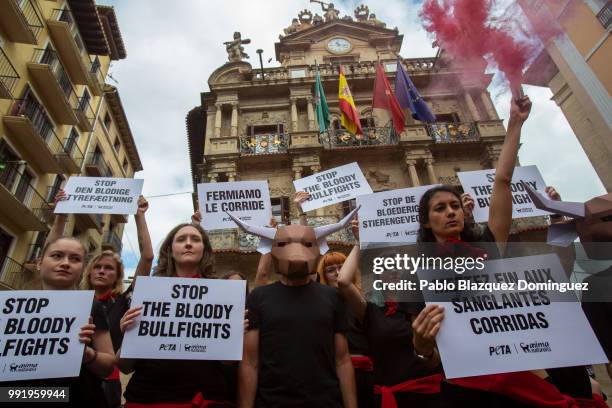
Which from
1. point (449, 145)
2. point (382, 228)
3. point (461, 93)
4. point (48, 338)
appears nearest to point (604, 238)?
point (382, 228)

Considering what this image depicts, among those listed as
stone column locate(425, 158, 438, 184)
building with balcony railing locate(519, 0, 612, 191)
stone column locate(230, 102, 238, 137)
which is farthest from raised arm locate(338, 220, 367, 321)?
stone column locate(230, 102, 238, 137)

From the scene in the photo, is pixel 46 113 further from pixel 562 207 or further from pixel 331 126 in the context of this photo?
pixel 562 207

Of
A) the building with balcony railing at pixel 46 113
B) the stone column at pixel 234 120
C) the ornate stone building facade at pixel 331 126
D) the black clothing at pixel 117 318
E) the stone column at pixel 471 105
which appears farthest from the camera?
the stone column at pixel 471 105

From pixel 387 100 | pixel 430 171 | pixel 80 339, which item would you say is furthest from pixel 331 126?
pixel 80 339

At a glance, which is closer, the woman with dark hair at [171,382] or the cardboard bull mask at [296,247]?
the woman with dark hair at [171,382]

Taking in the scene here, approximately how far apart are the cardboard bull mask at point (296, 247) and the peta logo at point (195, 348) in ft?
2.35

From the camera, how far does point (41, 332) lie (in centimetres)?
216

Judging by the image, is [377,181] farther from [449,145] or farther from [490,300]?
[490,300]

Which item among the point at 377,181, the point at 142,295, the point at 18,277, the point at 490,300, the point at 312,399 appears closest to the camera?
the point at 490,300

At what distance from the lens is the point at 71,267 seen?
8.39 feet

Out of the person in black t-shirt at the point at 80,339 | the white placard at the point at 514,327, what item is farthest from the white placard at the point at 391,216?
the person in black t-shirt at the point at 80,339

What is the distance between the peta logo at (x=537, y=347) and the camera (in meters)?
1.66

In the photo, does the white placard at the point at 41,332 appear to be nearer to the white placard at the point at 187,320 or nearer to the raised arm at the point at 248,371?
the white placard at the point at 187,320

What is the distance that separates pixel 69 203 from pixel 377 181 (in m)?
11.3
